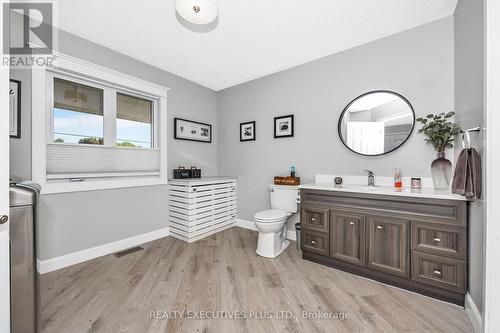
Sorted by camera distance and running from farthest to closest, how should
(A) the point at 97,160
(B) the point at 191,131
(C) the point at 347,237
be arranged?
1. (B) the point at 191,131
2. (A) the point at 97,160
3. (C) the point at 347,237

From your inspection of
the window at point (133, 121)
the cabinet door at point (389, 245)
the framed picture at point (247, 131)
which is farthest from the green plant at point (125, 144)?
the cabinet door at point (389, 245)

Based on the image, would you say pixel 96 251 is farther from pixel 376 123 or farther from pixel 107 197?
pixel 376 123

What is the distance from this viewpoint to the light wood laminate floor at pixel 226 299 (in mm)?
1399

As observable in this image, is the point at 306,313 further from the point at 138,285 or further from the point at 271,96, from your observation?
the point at 271,96

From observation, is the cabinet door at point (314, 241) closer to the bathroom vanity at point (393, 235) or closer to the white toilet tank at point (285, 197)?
the bathroom vanity at point (393, 235)

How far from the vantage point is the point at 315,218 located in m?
2.25

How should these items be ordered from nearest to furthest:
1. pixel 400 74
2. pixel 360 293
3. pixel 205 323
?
pixel 205 323 < pixel 360 293 < pixel 400 74

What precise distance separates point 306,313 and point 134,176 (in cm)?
→ 254

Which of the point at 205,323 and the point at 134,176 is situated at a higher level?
the point at 134,176

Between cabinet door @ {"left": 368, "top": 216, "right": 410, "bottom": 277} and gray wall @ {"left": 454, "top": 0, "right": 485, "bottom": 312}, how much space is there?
0.39 meters

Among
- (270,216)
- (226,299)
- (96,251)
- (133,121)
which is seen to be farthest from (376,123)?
(96,251)

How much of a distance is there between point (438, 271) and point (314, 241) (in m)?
1.00

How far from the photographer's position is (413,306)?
1.58 meters

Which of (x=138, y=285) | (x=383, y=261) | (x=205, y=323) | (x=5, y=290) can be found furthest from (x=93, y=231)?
(x=383, y=261)
